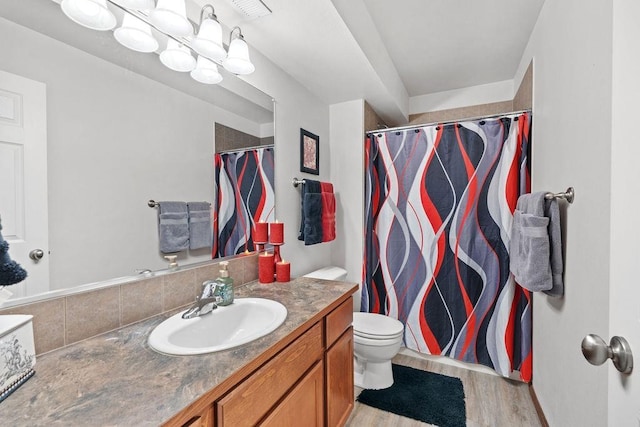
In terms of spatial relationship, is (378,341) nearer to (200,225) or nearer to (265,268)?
(265,268)

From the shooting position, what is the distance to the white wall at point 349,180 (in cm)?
243

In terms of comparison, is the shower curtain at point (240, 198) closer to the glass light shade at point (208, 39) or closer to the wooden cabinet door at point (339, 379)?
the glass light shade at point (208, 39)

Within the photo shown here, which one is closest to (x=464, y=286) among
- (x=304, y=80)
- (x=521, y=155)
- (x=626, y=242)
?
(x=521, y=155)

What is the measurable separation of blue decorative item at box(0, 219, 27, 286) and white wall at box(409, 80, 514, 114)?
10.5 feet

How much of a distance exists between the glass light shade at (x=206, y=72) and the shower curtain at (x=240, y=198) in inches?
13.5

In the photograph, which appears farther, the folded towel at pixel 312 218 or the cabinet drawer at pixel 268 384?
the folded towel at pixel 312 218

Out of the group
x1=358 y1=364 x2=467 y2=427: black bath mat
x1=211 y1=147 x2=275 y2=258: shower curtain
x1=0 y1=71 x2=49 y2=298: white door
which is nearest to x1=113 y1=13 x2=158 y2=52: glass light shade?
x1=0 y1=71 x2=49 y2=298: white door

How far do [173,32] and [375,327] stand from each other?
194cm

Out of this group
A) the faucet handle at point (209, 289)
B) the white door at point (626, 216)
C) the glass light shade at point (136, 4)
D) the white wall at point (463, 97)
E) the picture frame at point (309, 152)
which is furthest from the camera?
the white wall at point (463, 97)

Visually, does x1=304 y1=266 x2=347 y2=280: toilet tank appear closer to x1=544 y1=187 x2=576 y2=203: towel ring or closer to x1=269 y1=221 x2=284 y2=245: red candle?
x1=269 y1=221 x2=284 y2=245: red candle

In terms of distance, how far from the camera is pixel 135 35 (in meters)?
1.05

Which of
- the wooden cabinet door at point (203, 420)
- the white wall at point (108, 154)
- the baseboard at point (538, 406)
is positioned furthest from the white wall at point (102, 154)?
the baseboard at point (538, 406)

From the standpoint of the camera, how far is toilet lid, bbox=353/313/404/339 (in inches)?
73.5

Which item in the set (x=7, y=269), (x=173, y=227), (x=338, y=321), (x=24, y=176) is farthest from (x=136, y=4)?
(x=338, y=321)
